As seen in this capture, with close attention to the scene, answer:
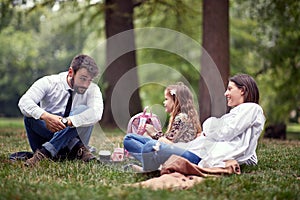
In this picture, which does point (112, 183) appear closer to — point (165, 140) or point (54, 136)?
point (165, 140)

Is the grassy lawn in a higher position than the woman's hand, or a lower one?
lower

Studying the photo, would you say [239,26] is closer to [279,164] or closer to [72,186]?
[279,164]

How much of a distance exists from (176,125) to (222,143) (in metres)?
0.64

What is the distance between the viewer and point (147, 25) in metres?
16.3

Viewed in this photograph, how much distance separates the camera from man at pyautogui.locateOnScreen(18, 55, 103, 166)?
5309 millimetres

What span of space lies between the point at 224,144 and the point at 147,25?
1178 centimetres

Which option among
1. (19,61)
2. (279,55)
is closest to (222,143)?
(279,55)

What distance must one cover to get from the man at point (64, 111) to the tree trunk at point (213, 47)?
4842 millimetres

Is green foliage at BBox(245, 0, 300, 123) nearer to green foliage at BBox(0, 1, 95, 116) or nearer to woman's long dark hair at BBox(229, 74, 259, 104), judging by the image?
woman's long dark hair at BBox(229, 74, 259, 104)

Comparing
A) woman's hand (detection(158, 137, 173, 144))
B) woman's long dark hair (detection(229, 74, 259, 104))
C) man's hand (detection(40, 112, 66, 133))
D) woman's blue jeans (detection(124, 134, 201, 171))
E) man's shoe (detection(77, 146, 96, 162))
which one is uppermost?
woman's long dark hair (detection(229, 74, 259, 104))

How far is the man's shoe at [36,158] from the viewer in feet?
17.1

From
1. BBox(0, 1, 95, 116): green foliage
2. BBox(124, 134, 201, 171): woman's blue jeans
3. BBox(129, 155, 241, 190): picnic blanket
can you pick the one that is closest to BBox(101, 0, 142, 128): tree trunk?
BBox(124, 134, 201, 171): woman's blue jeans

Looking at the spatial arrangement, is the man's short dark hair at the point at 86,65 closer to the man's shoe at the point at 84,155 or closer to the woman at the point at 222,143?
the man's shoe at the point at 84,155

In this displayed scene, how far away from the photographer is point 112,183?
14.0ft
